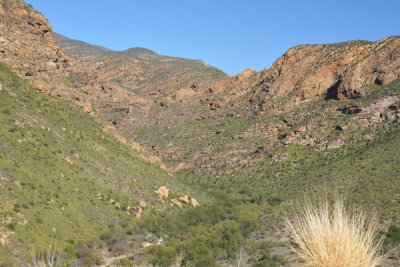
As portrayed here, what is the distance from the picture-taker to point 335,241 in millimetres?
4234

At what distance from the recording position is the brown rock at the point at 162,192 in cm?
4968

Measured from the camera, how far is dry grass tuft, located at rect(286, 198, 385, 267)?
4203mm

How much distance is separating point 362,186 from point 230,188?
802 inches

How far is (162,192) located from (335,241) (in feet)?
153

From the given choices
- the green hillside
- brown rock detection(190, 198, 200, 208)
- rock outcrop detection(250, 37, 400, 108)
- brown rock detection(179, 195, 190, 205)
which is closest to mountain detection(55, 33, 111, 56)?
rock outcrop detection(250, 37, 400, 108)

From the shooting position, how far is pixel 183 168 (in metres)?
73.2

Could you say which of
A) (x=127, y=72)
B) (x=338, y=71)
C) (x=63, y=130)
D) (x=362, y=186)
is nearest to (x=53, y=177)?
(x=63, y=130)

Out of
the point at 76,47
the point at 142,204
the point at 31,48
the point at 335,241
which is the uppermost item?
the point at 76,47

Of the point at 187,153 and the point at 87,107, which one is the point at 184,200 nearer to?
the point at 87,107

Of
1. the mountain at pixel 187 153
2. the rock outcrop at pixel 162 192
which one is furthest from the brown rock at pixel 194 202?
the rock outcrop at pixel 162 192

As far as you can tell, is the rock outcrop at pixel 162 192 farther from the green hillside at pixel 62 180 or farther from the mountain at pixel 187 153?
the green hillside at pixel 62 180

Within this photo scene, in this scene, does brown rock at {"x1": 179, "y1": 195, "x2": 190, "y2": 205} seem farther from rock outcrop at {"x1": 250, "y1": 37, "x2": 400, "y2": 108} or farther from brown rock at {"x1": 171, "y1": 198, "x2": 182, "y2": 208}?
rock outcrop at {"x1": 250, "y1": 37, "x2": 400, "y2": 108}

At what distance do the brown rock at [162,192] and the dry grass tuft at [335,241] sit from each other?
45.6 metres

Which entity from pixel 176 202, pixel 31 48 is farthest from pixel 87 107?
pixel 176 202
